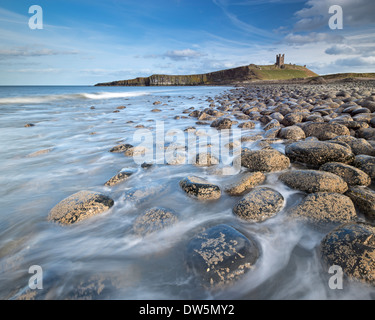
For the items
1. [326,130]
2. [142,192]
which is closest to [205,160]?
[142,192]

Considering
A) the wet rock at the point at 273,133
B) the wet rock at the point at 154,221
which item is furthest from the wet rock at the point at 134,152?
the wet rock at the point at 273,133

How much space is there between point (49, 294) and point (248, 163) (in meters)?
2.74

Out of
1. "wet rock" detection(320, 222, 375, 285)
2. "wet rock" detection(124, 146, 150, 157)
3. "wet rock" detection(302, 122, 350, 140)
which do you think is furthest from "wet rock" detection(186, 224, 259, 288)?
"wet rock" detection(302, 122, 350, 140)

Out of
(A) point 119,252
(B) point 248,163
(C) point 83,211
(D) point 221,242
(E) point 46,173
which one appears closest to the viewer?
(D) point 221,242

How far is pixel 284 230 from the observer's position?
1.85 metres

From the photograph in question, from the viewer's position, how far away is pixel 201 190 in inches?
96.0

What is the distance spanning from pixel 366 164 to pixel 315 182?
1.02 meters

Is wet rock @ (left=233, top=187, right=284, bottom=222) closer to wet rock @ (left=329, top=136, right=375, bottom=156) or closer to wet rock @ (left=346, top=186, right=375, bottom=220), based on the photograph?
wet rock @ (left=346, top=186, right=375, bottom=220)

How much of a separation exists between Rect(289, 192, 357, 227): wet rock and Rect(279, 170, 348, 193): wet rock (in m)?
0.18

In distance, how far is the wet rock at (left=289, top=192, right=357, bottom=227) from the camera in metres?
1.81

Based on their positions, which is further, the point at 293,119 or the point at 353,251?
the point at 293,119

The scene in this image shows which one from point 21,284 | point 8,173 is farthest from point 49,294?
point 8,173

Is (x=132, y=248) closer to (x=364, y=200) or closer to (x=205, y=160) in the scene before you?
(x=205, y=160)
